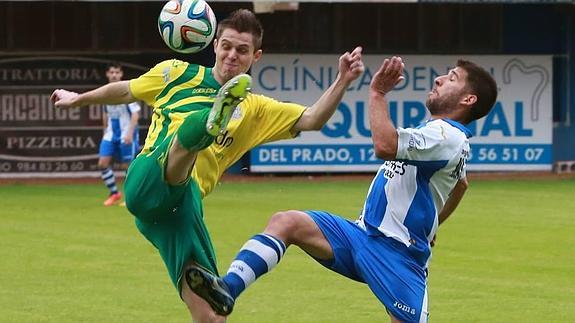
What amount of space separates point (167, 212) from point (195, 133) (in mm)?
722

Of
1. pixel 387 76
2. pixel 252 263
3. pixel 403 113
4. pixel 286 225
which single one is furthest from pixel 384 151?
pixel 403 113

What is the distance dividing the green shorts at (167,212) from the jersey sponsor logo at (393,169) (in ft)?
3.95

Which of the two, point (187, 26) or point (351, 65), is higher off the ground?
point (187, 26)

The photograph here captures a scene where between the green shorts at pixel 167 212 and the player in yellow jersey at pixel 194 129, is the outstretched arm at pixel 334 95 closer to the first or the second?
the player in yellow jersey at pixel 194 129

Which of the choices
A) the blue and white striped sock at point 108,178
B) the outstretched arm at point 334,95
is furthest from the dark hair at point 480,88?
the blue and white striped sock at point 108,178

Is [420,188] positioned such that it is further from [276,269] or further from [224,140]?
[276,269]

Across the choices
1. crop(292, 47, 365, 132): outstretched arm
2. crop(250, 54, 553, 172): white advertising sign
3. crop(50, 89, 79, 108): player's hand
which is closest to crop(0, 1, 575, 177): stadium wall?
crop(250, 54, 553, 172): white advertising sign

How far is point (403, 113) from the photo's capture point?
27094 millimetres

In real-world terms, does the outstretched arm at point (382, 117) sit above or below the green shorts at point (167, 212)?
above

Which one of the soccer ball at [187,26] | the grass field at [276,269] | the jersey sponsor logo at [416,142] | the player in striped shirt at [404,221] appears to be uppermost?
the soccer ball at [187,26]

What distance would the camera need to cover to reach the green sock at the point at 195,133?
7.57 m

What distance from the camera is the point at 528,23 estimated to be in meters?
28.1

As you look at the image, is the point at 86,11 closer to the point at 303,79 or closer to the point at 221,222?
the point at 303,79

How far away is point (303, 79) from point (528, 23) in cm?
513
